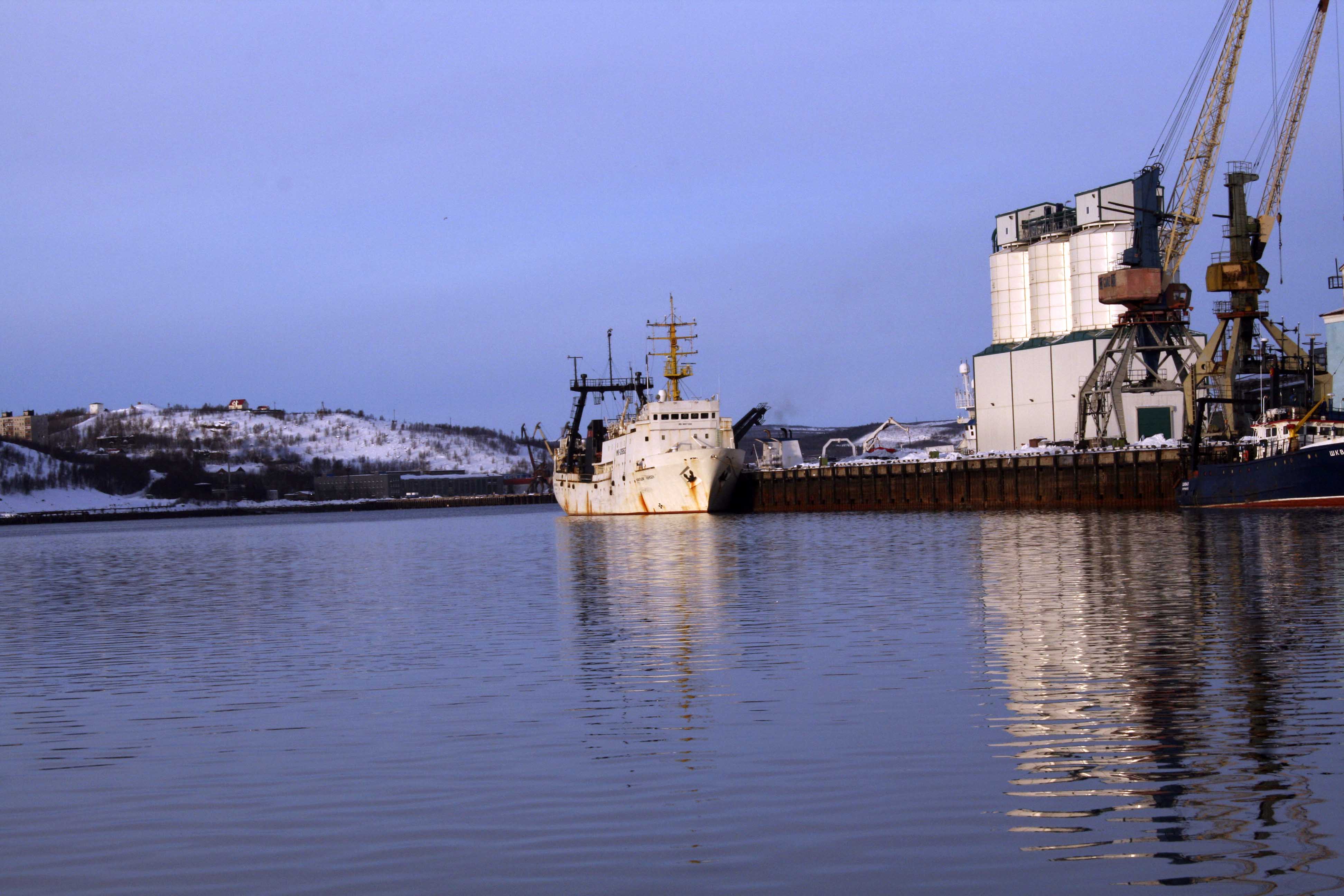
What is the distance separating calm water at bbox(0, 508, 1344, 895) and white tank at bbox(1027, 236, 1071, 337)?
64055mm

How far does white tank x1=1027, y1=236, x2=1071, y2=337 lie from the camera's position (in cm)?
9438

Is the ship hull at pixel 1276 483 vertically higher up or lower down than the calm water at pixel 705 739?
higher up

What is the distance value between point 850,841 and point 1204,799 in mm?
2873

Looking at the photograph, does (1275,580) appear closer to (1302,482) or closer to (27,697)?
Answer: (27,697)

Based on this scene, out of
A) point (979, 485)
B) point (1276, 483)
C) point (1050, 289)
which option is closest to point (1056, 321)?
A: point (1050, 289)

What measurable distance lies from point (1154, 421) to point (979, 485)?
12.0 m

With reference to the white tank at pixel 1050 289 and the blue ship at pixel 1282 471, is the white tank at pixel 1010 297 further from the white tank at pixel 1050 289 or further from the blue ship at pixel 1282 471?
the blue ship at pixel 1282 471

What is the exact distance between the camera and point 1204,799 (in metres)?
10.3

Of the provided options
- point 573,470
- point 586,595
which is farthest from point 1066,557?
point 573,470

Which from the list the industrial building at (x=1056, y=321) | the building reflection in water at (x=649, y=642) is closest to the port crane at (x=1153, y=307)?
the industrial building at (x=1056, y=321)

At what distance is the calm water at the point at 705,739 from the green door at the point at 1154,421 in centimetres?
5280

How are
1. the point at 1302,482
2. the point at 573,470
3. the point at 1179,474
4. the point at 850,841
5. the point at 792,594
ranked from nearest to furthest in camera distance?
the point at 850,841 → the point at 792,594 → the point at 1302,482 → the point at 1179,474 → the point at 573,470

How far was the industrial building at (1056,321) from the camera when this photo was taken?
3447 inches

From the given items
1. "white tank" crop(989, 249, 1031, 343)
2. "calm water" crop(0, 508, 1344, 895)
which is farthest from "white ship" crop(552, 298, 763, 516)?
"calm water" crop(0, 508, 1344, 895)
